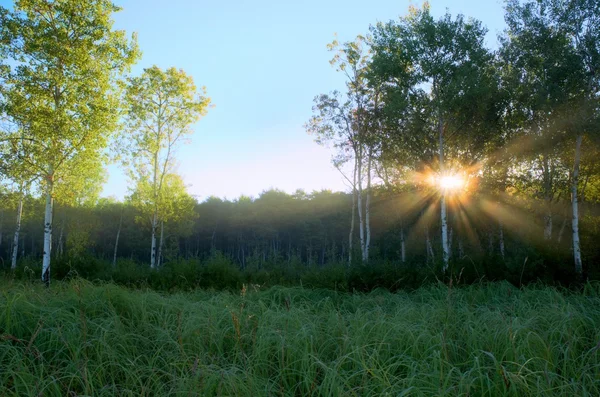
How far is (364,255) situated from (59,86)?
15017 mm

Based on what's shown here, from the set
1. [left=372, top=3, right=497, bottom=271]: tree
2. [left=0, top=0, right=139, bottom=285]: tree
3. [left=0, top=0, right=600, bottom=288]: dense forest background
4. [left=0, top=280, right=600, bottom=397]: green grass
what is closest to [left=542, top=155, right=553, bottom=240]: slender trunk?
[left=0, top=0, right=600, bottom=288]: dense forest background

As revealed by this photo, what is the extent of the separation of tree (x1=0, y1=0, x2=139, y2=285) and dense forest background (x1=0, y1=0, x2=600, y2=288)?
5cm

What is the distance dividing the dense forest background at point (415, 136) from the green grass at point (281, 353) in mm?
6443

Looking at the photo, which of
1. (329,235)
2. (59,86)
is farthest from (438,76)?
(329,235)

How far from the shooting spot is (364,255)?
20.0 m

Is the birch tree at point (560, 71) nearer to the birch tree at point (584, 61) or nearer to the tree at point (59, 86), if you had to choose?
the birch tree at point (584, 61)

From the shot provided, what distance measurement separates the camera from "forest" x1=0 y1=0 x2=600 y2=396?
3.55 metres

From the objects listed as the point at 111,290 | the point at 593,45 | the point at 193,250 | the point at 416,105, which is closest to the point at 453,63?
the point at 416,105

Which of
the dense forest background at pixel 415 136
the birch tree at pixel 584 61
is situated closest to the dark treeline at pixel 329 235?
the dense forest background at pixel 415 136

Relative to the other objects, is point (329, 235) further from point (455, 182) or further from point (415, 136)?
point (415, 136)

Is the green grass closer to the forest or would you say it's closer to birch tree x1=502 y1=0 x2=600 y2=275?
the forest

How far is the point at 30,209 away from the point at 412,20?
2489 cm

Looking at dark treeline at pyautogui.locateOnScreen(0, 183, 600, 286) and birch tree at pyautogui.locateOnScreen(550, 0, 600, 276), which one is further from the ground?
birch tree at pyautogui.locateOnScreen(550, 0, 600, 276)

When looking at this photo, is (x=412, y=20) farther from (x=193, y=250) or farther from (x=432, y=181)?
(x=193, y=250)
